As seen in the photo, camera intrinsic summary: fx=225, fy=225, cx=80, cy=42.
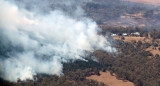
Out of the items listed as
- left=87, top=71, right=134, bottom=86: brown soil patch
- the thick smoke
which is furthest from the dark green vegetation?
left=87, top=71, right=134, bottom=86: brown soil patch

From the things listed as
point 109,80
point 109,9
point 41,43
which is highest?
point 109,9

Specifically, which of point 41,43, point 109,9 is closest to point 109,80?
point 41,43

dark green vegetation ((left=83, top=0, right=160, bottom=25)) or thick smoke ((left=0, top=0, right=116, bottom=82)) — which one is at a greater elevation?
dark green vegetation ((left=83, top=0, right=160, bottom=25))

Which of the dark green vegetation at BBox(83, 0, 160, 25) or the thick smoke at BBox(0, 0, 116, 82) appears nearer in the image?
the thick smoke at BBox(0, 0, 116, 82)

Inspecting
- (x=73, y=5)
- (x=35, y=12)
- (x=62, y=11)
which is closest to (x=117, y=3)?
(x=73, y=5)

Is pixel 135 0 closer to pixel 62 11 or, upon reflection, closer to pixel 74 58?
pixel 62 11

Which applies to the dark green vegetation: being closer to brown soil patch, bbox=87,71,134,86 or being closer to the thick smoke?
the thick smoke

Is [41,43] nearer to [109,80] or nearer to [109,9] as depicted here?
[109,80]

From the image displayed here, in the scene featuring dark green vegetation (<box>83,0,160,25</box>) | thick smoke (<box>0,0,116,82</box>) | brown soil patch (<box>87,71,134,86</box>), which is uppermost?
dark green vegetation (<box>83,0,160,25</box>)

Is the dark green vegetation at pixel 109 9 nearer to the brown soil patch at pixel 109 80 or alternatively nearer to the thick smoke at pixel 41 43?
the thick smoke at pixel 41 43
